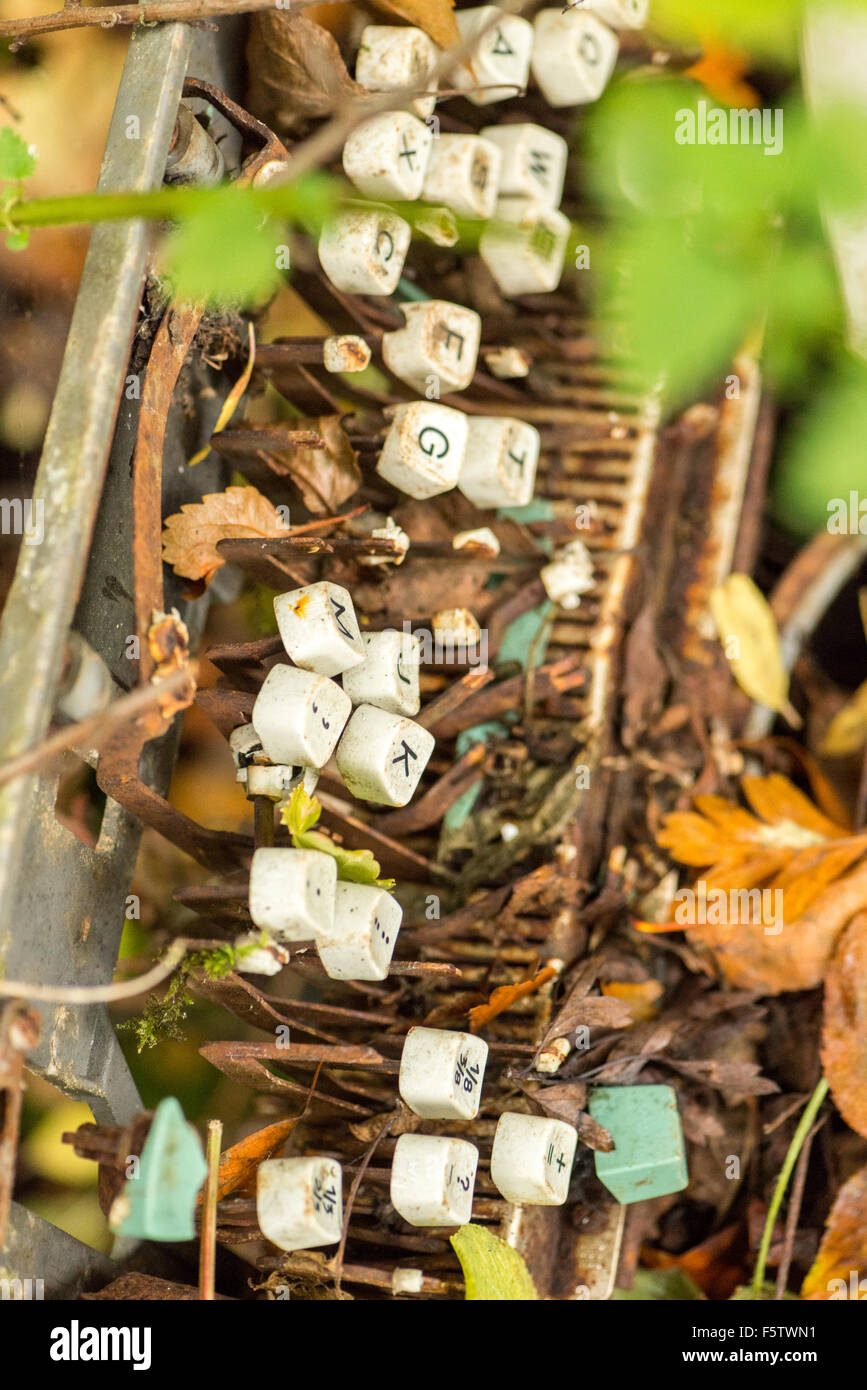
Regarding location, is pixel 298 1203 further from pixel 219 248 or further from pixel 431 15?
pixel 431 15

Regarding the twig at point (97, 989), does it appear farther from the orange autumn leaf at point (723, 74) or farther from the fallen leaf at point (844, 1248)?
the orange autumn leaf at point (723, 74)

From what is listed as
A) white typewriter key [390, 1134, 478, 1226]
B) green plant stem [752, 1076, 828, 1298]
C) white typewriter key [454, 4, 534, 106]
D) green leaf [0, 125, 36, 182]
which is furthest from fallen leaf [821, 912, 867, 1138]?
green leaf [0, 125, 36, 182]

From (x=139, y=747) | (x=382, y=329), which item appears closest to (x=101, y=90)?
(x=382, y=329)

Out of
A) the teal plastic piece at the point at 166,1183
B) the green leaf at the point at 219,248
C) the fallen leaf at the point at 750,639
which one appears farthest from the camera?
the fallen leaf at the point at 750,639

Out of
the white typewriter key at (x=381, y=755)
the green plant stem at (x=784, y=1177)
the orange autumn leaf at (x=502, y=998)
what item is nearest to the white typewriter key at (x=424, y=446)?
the white typewriter key at (x=381, y=755)

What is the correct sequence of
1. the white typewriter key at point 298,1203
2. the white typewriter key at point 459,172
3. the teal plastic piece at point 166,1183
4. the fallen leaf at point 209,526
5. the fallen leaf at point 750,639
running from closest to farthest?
1. the teal plastic piece at point 166,1183
2. the white typewriter key at point 298,1203
3. the fallen leaf at point 209,526
4. the white typewriter key at point 459,172
5. the fallen leaf at point 750,639

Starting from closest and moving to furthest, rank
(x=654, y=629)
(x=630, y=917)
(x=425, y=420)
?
1. (x=425, y=420)
2. (x=630, y=917)
3. (x=654, y=629)

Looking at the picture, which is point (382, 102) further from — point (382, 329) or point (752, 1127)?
point (752, 1127)
